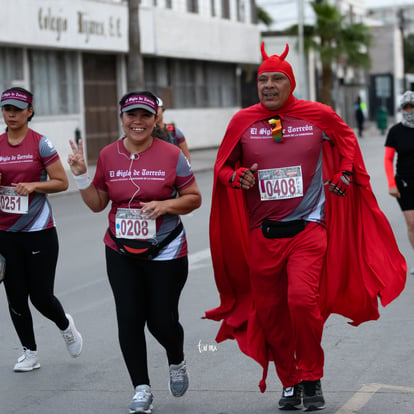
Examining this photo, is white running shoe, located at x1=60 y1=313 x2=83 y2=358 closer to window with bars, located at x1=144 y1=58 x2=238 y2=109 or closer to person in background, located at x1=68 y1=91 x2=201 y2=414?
person in background, located at x1=68 y1=91 x2=201 y2=414

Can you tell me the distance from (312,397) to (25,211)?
91.6 inches

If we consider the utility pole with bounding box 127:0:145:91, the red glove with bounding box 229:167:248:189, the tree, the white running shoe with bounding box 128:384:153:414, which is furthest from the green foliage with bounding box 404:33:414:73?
the white running shoe with bounding box 128:384:153:414

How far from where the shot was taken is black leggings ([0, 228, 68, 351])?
20.7 feet

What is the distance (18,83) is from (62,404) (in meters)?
21.9

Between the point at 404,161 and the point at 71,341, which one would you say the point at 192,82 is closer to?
the point at 404,161

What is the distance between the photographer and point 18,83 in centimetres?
2655

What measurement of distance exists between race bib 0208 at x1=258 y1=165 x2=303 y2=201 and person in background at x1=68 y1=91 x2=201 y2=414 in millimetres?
444

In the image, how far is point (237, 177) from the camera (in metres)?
5.27

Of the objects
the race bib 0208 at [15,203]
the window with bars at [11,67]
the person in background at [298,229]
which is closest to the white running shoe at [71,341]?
the race bib 0208 at [15,203]

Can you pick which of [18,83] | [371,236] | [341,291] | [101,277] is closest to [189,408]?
[341,291]

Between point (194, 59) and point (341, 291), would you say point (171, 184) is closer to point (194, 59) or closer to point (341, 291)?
point (341, 291)

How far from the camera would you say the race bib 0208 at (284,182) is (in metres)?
5.34

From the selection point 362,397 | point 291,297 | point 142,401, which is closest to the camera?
point 291,297

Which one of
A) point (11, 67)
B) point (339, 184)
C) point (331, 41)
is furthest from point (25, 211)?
point (331, 41)
